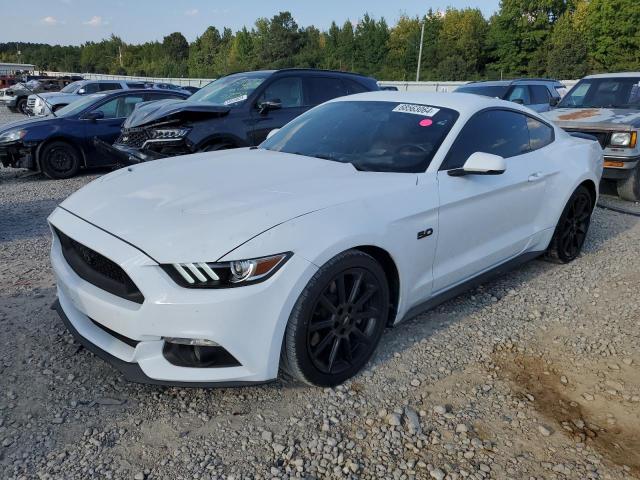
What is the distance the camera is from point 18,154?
8.33 meters

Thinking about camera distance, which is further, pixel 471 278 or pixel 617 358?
pixel 471 278

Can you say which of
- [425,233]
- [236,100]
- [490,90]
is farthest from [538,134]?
[490,90]

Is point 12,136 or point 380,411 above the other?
point 12,136

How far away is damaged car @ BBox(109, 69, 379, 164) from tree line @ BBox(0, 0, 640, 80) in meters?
48.8

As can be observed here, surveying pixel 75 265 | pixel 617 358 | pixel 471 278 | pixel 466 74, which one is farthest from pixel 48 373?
pixel 466 74

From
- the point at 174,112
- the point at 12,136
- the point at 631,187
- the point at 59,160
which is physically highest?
the point at 174,112

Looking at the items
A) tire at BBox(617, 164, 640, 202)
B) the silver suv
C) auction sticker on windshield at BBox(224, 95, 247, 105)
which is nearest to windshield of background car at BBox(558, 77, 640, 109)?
tire at BBox(617, 164, 640, 202)

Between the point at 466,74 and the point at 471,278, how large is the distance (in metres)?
59.3

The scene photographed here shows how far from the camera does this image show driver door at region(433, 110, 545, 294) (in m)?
3.27

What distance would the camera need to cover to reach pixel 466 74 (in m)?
57.8

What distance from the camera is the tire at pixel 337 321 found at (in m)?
2.53

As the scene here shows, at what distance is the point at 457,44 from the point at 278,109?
6076 cm

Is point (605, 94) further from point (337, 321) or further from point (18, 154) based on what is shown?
point (18, 154)

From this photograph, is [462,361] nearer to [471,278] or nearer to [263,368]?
[471,278]
